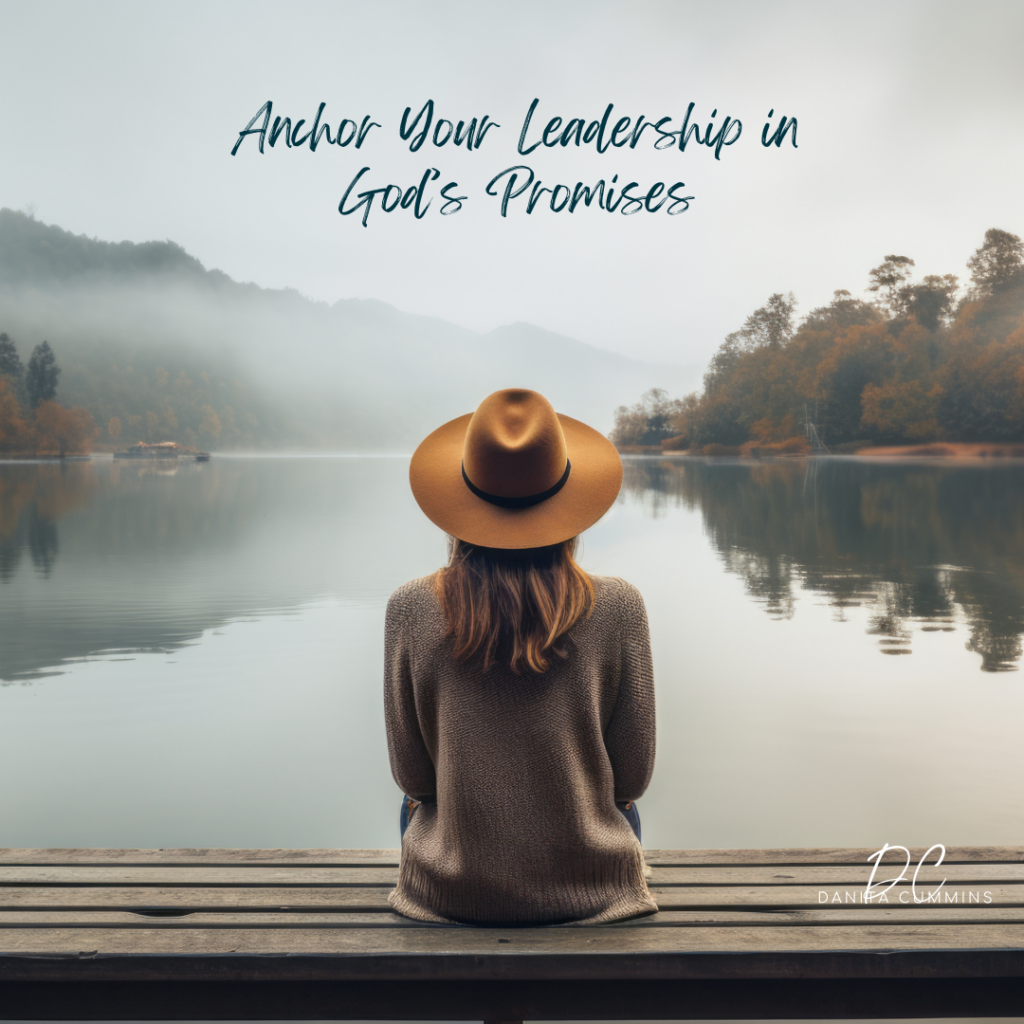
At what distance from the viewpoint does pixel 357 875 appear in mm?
1577

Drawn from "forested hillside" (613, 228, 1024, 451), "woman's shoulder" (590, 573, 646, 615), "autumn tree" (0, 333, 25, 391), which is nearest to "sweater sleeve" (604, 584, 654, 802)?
"woman's shoulder" (590, 573, 646, 615)

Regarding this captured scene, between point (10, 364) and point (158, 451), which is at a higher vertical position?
point (10, 364)

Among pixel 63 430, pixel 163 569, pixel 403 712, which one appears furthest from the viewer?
pixel 63 430

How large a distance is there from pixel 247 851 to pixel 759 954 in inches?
A: 40.0

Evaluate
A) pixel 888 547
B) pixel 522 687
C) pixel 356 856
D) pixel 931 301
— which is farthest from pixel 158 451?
pixel 522 687

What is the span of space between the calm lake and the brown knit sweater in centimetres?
259

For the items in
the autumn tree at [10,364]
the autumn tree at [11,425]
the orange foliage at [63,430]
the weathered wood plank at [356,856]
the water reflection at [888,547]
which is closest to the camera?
the weathered wood plank at [356,856]

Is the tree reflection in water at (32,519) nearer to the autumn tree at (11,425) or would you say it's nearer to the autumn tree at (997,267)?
the autumn tree at (11,425)

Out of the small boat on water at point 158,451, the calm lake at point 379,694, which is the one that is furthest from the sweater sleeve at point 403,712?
the small boat on water at point 158,451

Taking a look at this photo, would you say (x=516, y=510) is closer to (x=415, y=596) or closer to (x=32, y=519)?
(x=415, y=596)

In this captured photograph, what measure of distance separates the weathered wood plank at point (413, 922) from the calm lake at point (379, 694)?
232 cm

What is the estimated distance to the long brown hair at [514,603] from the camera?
3.89 feet

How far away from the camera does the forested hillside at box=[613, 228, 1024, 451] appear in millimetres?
29578

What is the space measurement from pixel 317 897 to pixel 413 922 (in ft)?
0.76
